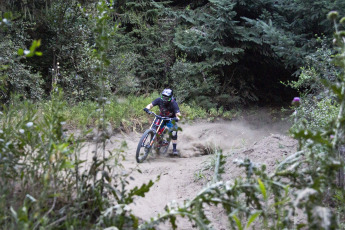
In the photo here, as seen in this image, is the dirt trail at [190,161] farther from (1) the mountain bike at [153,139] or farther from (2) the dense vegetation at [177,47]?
(2) the dense vegetation at [177,47]

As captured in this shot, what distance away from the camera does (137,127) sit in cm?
1092

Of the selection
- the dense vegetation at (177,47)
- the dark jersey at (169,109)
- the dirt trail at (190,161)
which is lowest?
the dirt trail at (190,161)

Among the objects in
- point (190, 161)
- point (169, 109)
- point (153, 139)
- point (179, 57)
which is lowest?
point (190, 161)

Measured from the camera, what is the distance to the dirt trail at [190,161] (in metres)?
5.26

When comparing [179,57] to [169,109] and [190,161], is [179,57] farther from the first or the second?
[190,161]

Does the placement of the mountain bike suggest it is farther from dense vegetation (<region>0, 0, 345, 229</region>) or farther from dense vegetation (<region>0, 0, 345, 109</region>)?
dense vegetation (<region>0, 0, 345, 109</region>)

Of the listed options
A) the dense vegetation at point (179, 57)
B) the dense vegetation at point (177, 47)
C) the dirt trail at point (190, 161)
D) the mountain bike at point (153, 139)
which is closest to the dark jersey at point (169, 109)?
the mountain bike at point (153, 139)

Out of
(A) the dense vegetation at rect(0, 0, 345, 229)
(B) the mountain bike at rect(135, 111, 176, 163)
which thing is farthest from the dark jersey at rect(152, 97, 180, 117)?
(A) the dense vegetation at rect(0, 0, 345, 229)

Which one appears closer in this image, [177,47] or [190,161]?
[190,161]

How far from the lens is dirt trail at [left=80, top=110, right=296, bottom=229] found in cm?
526

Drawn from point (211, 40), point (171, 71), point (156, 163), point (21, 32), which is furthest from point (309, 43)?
point (21, 32)

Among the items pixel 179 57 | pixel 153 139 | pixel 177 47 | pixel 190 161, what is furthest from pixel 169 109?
pixel 177 47

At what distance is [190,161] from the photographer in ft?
26.8

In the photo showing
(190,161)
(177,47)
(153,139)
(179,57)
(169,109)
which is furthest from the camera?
(177,47)
